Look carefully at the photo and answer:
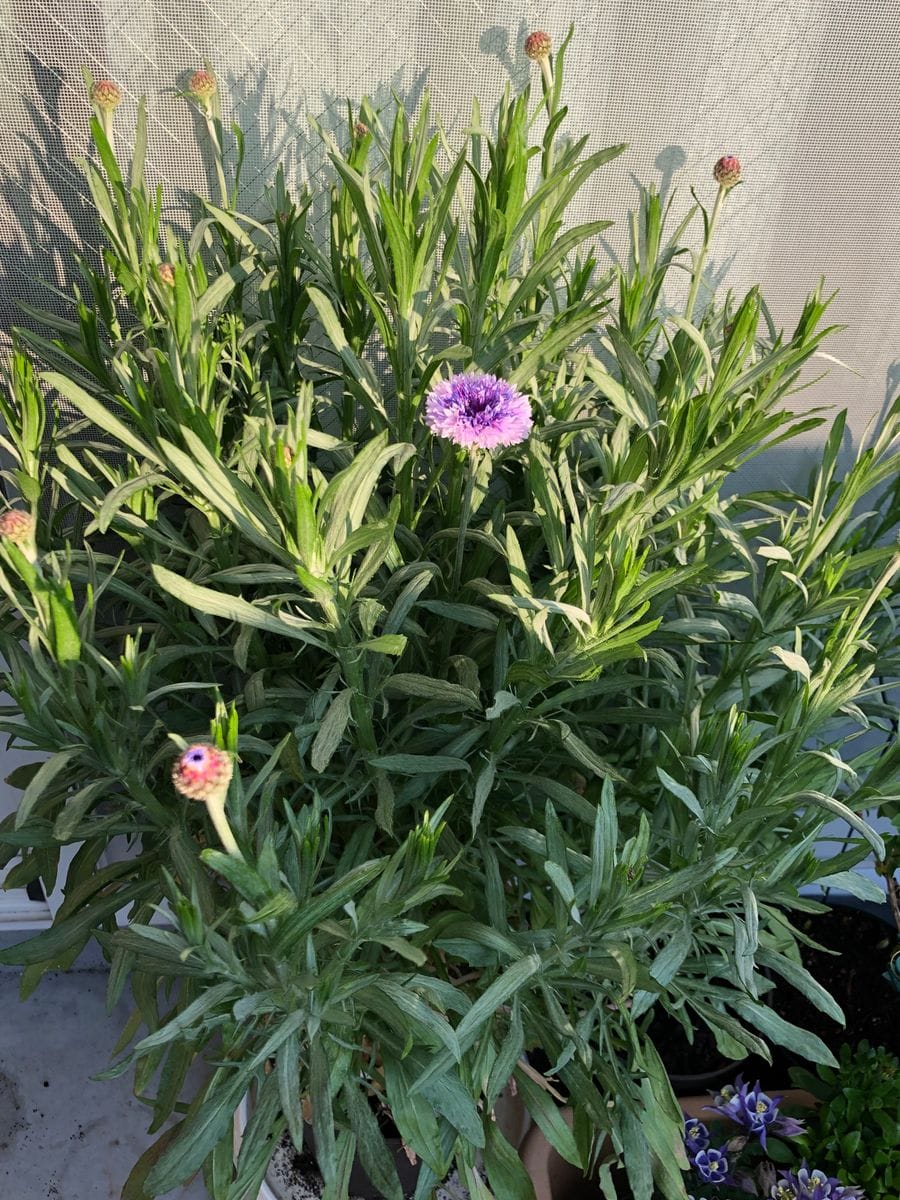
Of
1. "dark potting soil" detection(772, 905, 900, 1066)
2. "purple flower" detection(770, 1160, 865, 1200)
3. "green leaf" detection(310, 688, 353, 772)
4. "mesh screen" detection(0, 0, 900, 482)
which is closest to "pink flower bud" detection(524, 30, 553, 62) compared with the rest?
"mesh screen" detection(0, 0, 900, 482)

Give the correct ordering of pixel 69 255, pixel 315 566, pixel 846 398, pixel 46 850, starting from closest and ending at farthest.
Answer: pixel 315 566 < pixel 46 850 < pixel 69 255 < pixel 846 398

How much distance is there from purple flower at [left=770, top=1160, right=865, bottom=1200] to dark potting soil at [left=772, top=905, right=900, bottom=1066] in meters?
0.21

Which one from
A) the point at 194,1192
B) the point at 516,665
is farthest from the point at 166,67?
the point at 194,1192

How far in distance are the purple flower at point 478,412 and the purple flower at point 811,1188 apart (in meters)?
0.74

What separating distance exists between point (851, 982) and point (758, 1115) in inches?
10.1

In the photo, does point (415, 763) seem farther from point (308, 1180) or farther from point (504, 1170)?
point (308, 1180)

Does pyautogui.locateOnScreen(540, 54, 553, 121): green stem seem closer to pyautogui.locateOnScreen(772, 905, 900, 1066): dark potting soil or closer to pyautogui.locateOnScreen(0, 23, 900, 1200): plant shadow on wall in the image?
pyautogui.locateOnScreen(0, 23, 900, 1200): plant shadow on wall

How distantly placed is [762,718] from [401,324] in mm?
437

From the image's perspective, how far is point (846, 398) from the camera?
1182 mm

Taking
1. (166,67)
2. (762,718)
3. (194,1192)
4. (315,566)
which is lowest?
(194,1192)

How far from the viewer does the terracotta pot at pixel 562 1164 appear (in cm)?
93

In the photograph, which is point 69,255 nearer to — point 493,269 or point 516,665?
point 493,269

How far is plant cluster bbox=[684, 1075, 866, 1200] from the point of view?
0.93 meters

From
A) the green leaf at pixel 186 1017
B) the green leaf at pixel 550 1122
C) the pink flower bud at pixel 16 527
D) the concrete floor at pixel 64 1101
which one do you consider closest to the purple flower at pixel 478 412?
the pink flower bud at pixel 16 527
